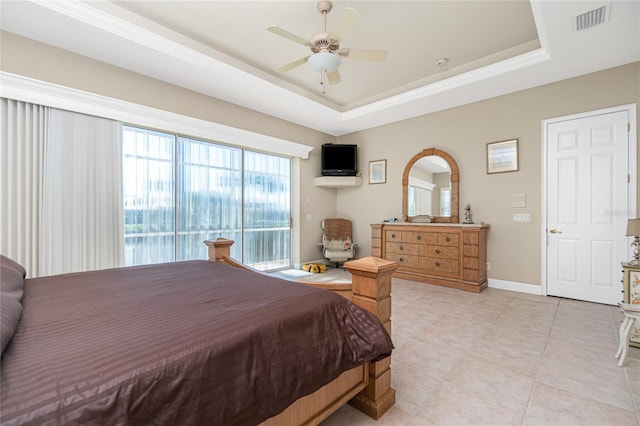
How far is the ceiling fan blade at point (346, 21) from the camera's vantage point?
7.41ft

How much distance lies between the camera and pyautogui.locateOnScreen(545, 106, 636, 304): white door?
11.0ft

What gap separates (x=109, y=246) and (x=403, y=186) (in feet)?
14.7

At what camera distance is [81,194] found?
3.16 meters

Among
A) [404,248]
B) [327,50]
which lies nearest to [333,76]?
[327,50]

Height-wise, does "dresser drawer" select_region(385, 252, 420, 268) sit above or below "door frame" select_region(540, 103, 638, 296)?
below

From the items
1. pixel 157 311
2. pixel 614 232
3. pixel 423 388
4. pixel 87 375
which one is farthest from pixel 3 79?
pixel 614 232

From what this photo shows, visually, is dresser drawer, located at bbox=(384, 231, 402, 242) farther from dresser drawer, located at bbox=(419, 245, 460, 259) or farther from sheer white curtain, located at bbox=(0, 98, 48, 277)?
sheer white curtain, located at bbox=(0, 98, 48, 277)

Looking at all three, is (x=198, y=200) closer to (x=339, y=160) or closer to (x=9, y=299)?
(x=339, y=160)

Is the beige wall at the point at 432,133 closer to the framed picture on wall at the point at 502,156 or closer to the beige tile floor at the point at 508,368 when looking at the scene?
the framed picture on wall at the point at 502,156

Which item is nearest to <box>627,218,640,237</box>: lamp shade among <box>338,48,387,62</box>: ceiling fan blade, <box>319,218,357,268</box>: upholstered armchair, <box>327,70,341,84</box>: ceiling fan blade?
<box>338,48,387,62</box>: ceiling fan blade

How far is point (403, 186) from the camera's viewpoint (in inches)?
206

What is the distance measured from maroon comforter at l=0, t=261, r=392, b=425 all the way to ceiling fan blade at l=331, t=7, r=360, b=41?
2.11 metres

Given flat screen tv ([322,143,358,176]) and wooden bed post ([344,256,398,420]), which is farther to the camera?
flat screen tv ([322,143,358,176])

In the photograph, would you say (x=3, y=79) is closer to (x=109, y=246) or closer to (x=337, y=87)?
(x=109, y=246)
